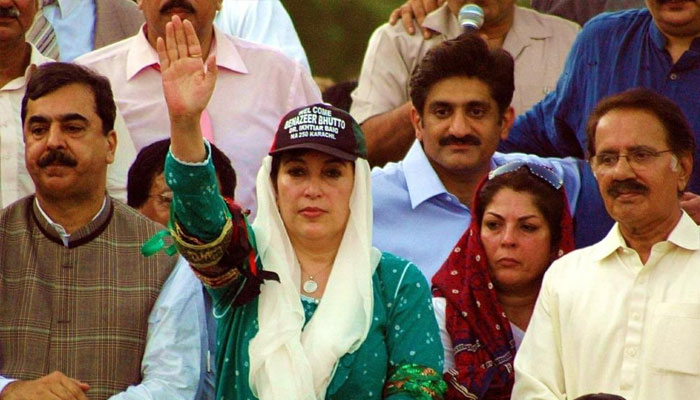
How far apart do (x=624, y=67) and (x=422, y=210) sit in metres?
1.00

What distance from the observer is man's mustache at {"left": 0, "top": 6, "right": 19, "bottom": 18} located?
22.5 feet

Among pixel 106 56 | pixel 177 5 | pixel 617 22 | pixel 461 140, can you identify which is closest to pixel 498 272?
pixel 461 140

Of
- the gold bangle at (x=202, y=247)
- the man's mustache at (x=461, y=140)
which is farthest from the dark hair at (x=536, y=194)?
the gold bangle at (x=202, y=247)

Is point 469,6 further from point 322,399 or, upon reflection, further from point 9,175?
point 322,399

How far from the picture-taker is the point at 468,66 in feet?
21.8

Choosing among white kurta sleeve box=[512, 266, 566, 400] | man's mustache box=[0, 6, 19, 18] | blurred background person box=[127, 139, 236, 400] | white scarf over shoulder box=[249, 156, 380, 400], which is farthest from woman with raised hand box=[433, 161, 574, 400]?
man's mustache box=[0, 6, 19, 18]

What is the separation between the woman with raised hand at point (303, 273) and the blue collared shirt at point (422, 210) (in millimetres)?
1074

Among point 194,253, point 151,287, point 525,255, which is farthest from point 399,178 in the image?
point 194,253

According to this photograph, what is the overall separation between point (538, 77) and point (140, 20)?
1.92 metres

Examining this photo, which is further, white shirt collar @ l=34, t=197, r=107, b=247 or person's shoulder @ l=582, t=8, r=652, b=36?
person's shoulder @ l=582, t=8, r=652, b=36

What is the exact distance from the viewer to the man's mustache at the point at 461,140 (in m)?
6.56

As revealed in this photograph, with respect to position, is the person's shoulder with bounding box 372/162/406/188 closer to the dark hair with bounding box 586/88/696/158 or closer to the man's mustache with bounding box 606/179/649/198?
the dark hair with bounding box 586/88/696/158

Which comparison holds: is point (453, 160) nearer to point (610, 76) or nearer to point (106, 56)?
point (610, 76)

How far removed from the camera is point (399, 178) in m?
6.64
